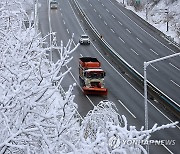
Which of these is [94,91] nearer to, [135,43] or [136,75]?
[136,75]

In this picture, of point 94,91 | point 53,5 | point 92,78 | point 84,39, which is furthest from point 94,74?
point 53,5

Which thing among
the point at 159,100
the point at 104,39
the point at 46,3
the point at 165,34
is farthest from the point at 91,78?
the point at 46,3

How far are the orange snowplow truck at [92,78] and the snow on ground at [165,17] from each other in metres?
23.2

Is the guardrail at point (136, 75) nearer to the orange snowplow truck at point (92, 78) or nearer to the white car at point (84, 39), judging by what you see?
the white car at point (84, 39)

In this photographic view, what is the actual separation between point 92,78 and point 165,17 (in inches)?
1363

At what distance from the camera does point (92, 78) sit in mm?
38250

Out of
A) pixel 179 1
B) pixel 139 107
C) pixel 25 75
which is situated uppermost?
pixel 25 75

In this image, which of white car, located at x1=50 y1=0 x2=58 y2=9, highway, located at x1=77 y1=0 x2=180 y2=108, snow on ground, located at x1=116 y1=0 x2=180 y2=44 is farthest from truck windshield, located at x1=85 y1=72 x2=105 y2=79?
white car, located at x1=50 y1=0 x2=58 y2=9

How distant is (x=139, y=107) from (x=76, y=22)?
3427 centimetres

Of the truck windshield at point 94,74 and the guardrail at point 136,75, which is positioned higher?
the truck windshield at point 94,74

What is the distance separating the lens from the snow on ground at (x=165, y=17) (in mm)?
63000

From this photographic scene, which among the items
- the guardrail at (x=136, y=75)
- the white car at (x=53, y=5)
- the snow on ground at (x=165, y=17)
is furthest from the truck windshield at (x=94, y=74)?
the white car at (x=53, y=5)

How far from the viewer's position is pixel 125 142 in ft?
26.1

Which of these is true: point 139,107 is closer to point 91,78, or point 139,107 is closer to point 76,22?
point 91,78
